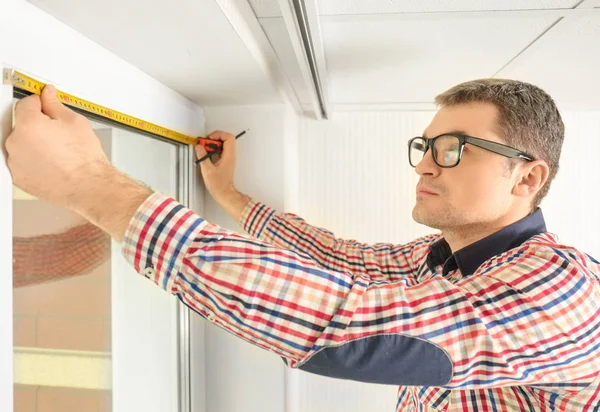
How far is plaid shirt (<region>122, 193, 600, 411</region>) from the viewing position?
60 cm

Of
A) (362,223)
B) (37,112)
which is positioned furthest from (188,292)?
(362,223)

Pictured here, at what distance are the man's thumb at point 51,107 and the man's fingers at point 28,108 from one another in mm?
12

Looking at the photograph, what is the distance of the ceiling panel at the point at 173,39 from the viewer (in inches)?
26.3

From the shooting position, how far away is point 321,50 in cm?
95

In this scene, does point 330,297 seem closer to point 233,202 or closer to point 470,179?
point 470,179

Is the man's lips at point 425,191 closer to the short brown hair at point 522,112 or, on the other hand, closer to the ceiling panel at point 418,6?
Answer: the short brown hair at point 522,112

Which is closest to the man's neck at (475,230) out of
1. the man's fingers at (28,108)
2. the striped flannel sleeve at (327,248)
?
the striped flannel sleeve at (327,248)

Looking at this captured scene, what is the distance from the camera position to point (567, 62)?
113cm

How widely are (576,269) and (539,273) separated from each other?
0.24 ft

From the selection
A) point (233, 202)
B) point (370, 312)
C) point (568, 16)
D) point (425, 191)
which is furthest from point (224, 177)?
point (568, 16)

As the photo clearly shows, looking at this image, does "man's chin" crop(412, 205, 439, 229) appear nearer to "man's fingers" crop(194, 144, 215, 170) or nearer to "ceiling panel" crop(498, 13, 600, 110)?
"ceiling panel" crop(498, 13, 600, 110)

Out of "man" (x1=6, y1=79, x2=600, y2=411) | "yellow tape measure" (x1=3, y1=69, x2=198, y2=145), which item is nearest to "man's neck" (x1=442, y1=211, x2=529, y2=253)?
"man" (x1=6, y1=79, x2=600, y2=411)

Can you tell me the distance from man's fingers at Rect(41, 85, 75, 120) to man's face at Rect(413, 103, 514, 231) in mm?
721

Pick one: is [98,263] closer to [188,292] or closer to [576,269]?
[188,292]
